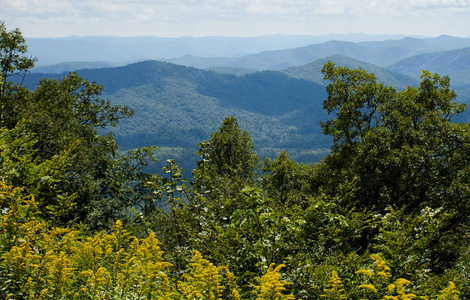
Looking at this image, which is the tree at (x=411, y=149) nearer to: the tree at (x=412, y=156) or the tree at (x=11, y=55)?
the tree at (x=412, y=156)

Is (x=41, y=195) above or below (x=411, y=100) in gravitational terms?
below

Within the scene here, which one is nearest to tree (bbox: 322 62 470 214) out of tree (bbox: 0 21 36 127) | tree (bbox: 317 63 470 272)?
tree (bbox: 317 63 470 272)

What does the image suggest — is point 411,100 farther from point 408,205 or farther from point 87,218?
point 87,218

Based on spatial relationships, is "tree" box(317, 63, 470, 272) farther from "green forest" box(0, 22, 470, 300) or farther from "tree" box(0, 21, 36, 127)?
"tree" box(0, 21, 36, 127)

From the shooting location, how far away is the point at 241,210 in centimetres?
609

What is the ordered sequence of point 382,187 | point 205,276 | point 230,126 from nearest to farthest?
point 205,276
point 382,187
point 230,126

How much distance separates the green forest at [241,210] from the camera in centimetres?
420

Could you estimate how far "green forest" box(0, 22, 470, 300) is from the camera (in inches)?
165

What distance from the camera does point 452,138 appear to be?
48.3 ft

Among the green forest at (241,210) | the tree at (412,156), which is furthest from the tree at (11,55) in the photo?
the tree at (412,156)

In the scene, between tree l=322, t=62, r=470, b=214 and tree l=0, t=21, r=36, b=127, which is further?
tree l=0, t=21, r=36, b=127

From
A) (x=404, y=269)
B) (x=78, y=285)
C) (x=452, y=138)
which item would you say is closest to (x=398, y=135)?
(x=452, y=138)

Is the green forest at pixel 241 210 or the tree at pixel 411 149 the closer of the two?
the green forest at pixel 241 210

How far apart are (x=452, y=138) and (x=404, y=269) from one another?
39.5ft
